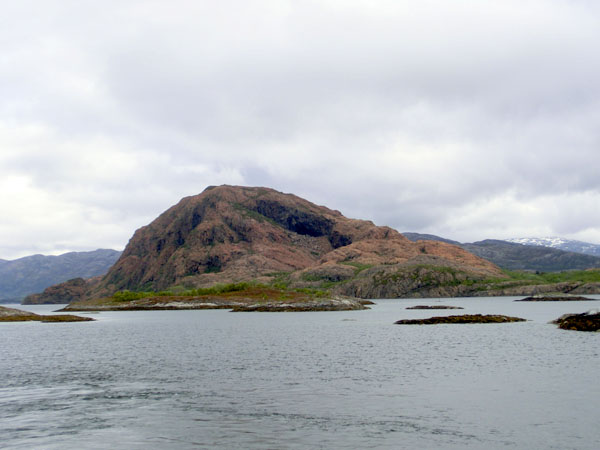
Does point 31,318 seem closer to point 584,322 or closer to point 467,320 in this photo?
point 467,320

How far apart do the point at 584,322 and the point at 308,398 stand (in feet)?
228

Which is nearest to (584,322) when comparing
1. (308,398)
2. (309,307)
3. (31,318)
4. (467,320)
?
(467,320)

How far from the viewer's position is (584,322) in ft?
282

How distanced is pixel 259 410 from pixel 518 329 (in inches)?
2825

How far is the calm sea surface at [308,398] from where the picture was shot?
25594 millimetres

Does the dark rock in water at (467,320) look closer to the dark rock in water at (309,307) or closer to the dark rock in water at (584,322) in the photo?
the dark rock in water at (584,322)

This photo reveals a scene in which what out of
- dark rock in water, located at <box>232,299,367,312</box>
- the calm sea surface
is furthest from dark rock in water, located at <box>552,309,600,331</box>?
dark rock in water, located at <box>232,299,367,312</box>

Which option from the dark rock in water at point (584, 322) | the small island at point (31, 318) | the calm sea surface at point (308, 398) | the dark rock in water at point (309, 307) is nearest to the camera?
the calm sea surface at point (308, 398)

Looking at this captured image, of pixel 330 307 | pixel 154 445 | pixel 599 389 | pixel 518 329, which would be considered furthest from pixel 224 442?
pixel 330 307

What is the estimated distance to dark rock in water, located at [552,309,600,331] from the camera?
82812 millimetres

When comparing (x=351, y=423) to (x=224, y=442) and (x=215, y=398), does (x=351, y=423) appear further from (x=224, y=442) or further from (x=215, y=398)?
(x=215, y=398)

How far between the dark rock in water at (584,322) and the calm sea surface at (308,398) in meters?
20.3

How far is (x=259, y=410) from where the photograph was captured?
31359 millimetres

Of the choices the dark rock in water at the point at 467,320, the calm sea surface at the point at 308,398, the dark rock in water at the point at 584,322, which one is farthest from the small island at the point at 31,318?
the dark rock in water at the point at 584,322
